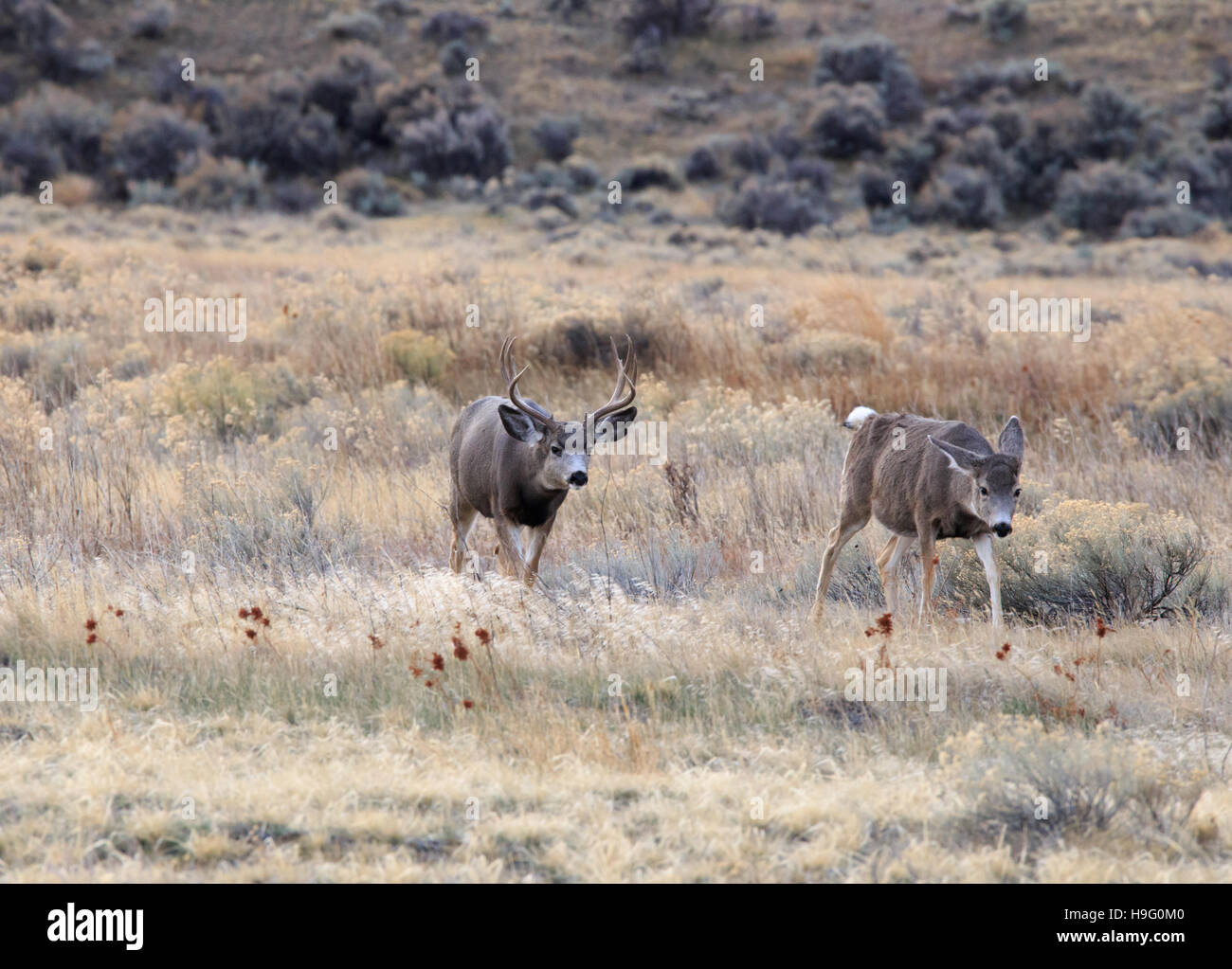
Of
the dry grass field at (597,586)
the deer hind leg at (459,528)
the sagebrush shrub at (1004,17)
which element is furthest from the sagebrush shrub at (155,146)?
the deer hind leg at (459,528)

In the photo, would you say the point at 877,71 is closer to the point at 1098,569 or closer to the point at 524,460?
the point at 1098,569

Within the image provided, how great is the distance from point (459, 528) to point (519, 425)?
1.45 m

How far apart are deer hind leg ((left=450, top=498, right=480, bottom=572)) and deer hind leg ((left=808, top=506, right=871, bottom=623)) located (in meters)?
2.60

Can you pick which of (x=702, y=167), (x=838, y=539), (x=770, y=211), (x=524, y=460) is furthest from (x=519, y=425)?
(x=702, y=167)

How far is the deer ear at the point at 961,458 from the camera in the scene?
7.88 metres

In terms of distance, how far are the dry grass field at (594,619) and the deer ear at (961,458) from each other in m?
1.04

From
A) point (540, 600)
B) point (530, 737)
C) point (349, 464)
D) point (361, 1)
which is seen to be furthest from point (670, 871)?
point (361, 1)

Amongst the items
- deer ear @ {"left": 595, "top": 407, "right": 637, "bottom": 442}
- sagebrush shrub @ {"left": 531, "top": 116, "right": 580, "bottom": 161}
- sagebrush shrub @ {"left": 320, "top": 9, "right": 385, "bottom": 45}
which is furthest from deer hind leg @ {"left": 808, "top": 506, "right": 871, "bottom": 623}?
sagebrush shrub @ {"left": 320, "top": 9, "right": 385, "bottom": 45}

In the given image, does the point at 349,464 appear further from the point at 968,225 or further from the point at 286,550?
the point at 968,225

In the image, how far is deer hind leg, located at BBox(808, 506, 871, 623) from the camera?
8.88 metres

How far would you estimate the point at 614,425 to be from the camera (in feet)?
29.4

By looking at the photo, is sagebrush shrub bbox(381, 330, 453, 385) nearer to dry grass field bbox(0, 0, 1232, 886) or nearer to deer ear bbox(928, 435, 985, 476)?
dry grass field bbox(0, 0, 1232, 886)

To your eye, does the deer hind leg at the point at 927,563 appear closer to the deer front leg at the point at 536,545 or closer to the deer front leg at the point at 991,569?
the deer front leg at the point at 991,569

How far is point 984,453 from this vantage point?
8.16m
